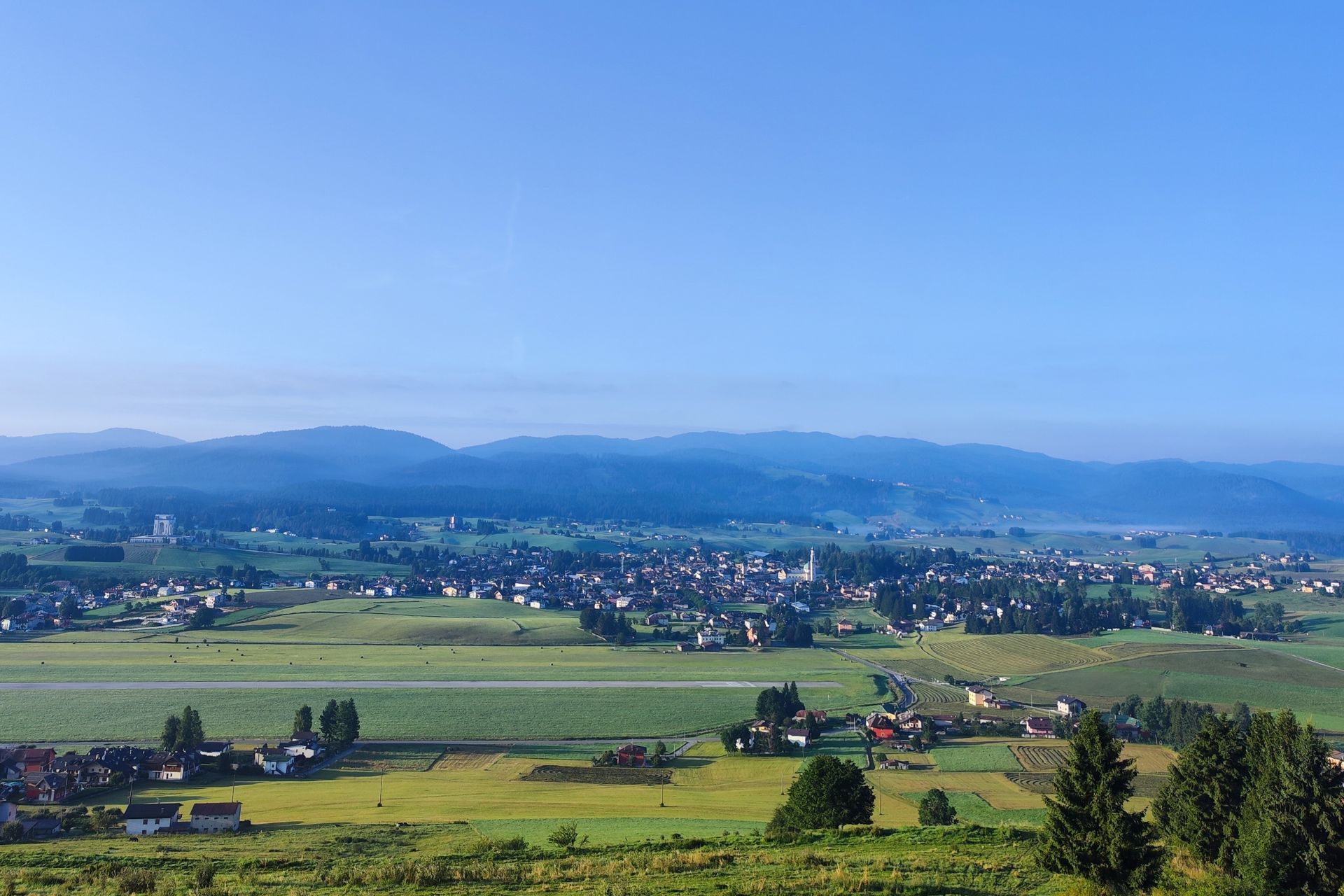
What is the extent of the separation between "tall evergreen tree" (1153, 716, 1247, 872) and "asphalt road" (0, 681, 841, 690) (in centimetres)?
3382

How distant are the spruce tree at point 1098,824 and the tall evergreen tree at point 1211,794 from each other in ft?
13.0

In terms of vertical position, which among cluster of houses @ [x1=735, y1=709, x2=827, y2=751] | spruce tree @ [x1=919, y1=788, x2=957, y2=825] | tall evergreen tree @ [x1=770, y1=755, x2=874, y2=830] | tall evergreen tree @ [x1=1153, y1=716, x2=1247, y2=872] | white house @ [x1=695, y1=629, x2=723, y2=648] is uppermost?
tall evergreen tree @ [x1=1153, y1=716, x2=1247, y2=872]

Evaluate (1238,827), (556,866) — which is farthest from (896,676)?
(556,866)

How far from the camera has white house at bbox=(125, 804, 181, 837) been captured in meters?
22.9

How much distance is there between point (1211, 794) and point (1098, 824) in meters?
5.22

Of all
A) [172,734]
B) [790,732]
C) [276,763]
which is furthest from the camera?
[790,732]

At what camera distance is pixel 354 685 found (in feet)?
152

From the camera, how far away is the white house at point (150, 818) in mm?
→ 22906

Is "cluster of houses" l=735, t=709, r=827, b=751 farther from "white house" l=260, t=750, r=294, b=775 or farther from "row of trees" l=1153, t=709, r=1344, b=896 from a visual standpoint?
"row of trees" l=1153, t=709, r=1344, b=896

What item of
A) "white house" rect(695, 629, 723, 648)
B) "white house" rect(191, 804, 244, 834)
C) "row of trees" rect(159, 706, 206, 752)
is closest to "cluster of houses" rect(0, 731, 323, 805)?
"row of trees" rect(159, 706, 206, 752)

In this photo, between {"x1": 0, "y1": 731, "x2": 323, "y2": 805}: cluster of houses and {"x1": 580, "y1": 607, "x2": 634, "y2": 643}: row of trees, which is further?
{"x1": 580, "y1": 607, "x2": 634, "y2": 643}: row of trees

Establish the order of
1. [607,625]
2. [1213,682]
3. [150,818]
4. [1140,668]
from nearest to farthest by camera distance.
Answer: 1. [150,818]
2. [1213,682]
3. [1140,668]
4. [607,625]

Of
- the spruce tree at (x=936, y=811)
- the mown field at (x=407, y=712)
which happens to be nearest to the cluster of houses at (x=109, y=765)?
the mown field at (x=407, y=712)

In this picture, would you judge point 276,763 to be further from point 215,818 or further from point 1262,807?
point 1262,807
